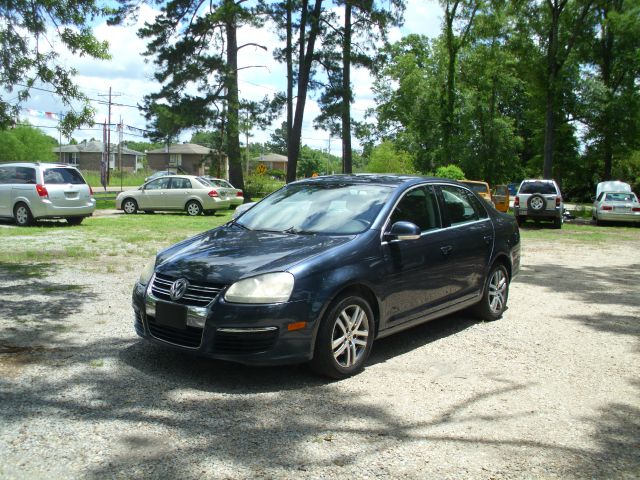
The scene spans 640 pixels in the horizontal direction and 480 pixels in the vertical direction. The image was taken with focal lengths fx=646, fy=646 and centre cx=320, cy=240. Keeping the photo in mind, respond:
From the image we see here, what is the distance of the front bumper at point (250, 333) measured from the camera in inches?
181

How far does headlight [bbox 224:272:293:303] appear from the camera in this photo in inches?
182

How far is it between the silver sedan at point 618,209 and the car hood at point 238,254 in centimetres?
2224

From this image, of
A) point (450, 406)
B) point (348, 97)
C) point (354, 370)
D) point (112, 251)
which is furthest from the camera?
point (348, 97)

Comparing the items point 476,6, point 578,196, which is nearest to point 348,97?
point 476,6

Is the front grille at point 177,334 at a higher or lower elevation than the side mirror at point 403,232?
lower

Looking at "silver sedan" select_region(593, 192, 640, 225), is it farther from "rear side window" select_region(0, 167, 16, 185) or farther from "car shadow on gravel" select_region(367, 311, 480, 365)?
"rear side window" select_region(0, 167, 16, 185)

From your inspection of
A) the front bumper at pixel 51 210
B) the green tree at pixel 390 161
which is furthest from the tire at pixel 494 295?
the green tree at pixel 390 161

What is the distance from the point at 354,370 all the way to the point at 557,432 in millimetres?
1618

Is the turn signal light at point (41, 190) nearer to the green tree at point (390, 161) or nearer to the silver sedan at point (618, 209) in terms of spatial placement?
the silver sedan at point (618, 209)

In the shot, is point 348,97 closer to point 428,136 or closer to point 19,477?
point 428,136

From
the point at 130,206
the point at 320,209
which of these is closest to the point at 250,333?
the point at 320,209

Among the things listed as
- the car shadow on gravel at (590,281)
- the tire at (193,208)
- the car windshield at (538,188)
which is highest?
the car windshield at (538,188)

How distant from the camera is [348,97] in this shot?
96.7 ft

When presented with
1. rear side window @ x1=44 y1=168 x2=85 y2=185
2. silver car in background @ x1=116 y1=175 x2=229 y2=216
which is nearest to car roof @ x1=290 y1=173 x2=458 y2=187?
rear side window @ x1=44 y1=168 x2=85 y2=185
